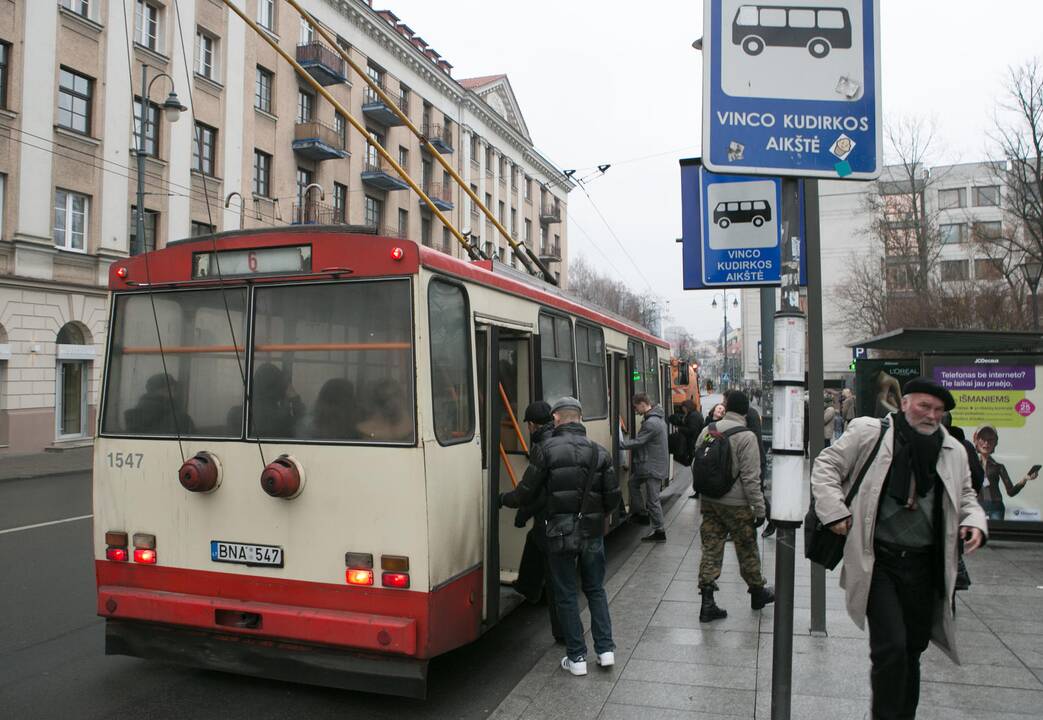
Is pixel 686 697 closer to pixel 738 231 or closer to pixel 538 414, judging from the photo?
pixel 538 414

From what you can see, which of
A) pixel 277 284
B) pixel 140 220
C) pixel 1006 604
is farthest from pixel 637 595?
pixel 140 220

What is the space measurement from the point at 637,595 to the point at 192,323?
4436 millimetres

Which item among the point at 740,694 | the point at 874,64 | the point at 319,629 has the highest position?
the point at 874,64

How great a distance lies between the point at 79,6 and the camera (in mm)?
23656

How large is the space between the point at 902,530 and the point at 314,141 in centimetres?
3140

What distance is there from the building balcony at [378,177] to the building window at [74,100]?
14.5 m

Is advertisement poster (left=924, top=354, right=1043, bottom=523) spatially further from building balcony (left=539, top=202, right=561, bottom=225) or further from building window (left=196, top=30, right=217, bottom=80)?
building balcony (left=539, top=202, right=561, bottom=225)

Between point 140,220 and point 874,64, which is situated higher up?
point 140,220

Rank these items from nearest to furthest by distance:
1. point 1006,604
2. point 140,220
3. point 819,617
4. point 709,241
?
point 819,617, point 1006,604, point 709,241, point 140,220

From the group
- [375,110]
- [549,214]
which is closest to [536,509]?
[375,110]

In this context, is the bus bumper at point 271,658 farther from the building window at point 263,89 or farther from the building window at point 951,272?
the building window at point 951,272

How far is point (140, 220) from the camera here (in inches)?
699

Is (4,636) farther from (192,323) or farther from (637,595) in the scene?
(637,595)

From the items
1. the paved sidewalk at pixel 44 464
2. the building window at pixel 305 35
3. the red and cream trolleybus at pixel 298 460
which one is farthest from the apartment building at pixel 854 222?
the red and cream trolleybus at pixel 298 460
